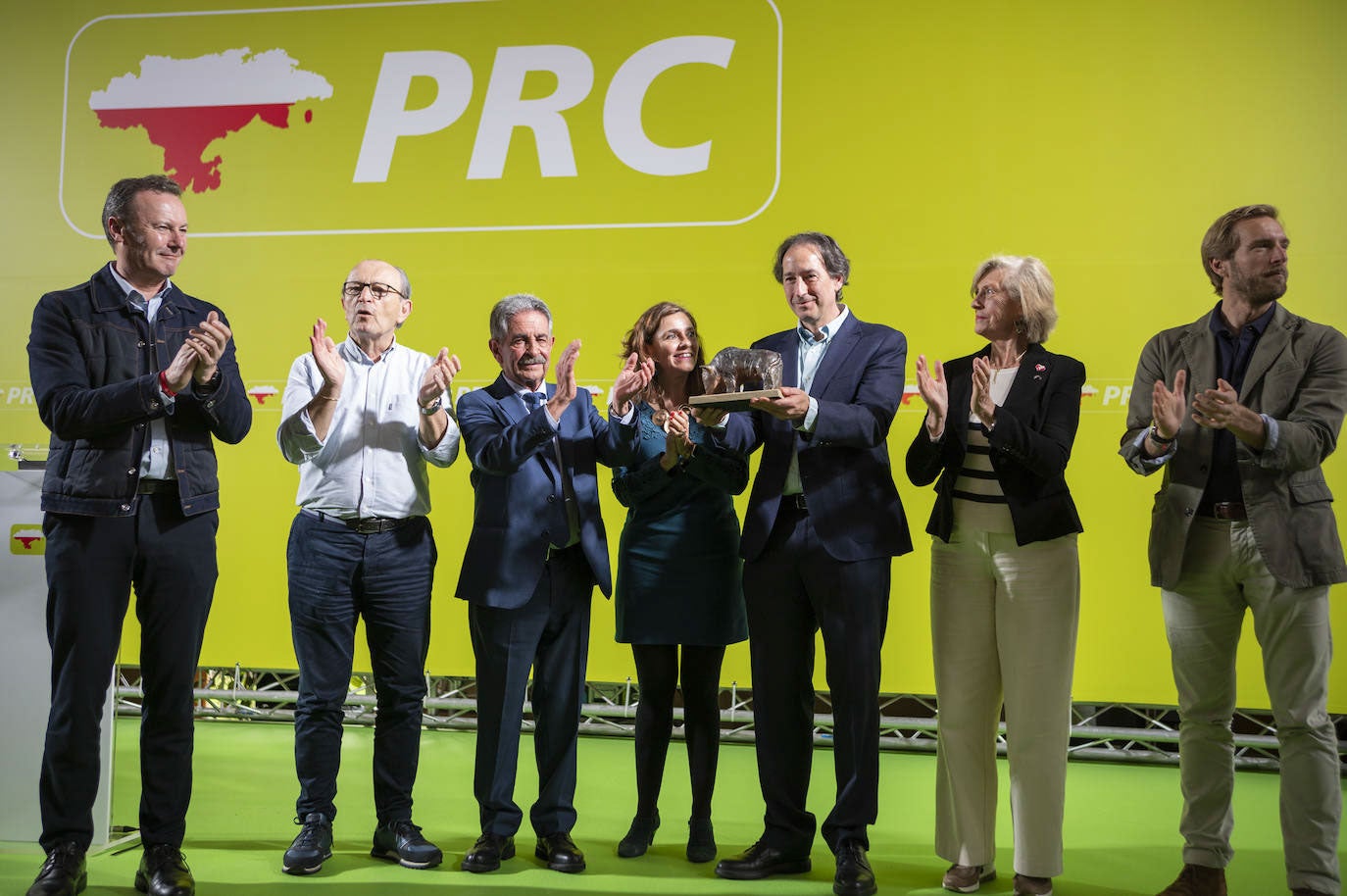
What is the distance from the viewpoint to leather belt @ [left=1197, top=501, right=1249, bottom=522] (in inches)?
125

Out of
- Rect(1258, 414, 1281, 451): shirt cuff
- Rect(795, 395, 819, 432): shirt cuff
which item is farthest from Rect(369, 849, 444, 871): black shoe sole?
Rect(1258, 414, 1281, 451): shirt cuff

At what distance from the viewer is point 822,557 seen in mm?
3287

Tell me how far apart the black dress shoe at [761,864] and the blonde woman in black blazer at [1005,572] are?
42cm

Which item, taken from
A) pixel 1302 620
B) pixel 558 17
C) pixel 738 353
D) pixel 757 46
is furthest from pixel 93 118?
pixel 1302 620

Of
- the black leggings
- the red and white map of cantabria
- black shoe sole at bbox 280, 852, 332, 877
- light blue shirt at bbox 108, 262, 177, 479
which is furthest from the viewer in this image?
the red and white map of cantabria

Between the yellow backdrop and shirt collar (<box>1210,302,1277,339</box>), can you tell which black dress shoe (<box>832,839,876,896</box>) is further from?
the yellow backdrop

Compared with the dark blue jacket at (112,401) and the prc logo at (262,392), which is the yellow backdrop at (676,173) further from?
the dark blue jacket at (112,401)

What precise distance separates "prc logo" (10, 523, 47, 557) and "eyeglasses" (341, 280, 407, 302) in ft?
4.19

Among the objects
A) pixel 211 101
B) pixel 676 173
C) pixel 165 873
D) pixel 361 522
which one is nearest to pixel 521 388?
pixel 361 522

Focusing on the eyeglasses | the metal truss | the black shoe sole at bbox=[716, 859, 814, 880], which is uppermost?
the eyeglasses

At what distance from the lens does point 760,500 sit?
11.1 ft

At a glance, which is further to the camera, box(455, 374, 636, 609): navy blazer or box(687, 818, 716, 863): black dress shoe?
box(687, 818, 716, 863): black dress shoe

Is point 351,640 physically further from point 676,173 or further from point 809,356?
point 676,173

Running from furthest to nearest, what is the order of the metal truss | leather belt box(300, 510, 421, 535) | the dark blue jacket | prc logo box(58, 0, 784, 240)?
1. prc logo box(58, 0, 784, 240)
2. the metal truss
3. leather belt box(300, 510, 421, 535)
4. the dark blue jacket
